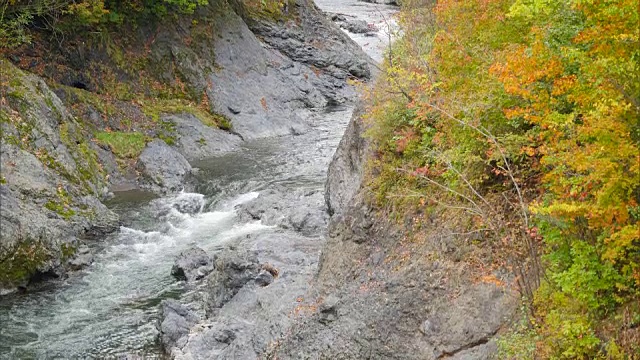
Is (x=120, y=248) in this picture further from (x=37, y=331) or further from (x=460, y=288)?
(x=460, y=288)

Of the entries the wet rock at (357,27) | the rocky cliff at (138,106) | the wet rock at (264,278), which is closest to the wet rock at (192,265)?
the wet rock at (264,278)

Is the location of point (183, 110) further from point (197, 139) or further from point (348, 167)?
point (348, 167)

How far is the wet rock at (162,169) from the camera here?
2047cm

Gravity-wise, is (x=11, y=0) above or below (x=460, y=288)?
above

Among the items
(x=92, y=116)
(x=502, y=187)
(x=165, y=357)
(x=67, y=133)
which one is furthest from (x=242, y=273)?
(x=92, y=116)

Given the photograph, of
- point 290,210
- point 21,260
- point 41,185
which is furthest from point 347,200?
point 41,185

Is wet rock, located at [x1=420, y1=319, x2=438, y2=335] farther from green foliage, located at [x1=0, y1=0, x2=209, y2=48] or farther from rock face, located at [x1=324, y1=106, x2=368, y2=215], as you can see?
green foliage, located at [x1=0, y1=0, x2=209, y2=48]

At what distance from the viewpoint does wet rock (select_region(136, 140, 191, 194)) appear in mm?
20469

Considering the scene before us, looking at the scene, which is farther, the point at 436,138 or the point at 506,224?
the point at 436,138

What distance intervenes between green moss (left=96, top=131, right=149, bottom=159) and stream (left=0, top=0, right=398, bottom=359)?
224 centimetres

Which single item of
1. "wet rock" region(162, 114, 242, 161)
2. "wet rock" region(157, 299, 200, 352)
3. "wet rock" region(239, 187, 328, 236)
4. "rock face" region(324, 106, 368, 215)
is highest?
"rock face" region(324, 106, 368, 215)

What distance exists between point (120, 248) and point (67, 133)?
5.16 m

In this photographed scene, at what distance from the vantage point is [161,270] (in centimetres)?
1460

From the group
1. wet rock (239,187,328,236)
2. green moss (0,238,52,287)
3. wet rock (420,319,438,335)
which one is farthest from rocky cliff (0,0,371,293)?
wet rock (420,319,438,335)
